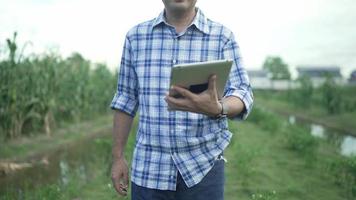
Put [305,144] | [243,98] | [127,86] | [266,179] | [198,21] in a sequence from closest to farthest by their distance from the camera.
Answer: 1. [243,98]
2. [198,21]
3. [127,86]
4. [266,179]
5. [305,144]

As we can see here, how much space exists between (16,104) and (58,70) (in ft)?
8.02

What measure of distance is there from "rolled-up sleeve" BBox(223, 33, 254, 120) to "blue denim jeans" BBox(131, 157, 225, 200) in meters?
0.26

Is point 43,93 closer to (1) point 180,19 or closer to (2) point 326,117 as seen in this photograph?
(1) point 180,19

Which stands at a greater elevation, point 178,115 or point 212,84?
point 212,84

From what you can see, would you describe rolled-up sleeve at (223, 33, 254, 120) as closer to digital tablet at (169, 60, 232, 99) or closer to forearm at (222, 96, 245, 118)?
forearm at (222, 96, 245, 118)

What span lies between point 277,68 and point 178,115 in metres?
55.9

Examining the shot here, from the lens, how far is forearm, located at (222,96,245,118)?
1.86m

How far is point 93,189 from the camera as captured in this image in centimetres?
653

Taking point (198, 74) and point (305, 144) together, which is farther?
point (305, 144)

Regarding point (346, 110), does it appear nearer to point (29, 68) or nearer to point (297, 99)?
point (297, 99)

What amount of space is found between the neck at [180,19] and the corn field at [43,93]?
8414 mm

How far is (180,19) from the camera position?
2094mm

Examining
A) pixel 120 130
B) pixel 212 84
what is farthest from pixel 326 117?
pixel 212 84

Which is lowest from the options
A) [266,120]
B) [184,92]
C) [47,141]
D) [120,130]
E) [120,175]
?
[47,141]
